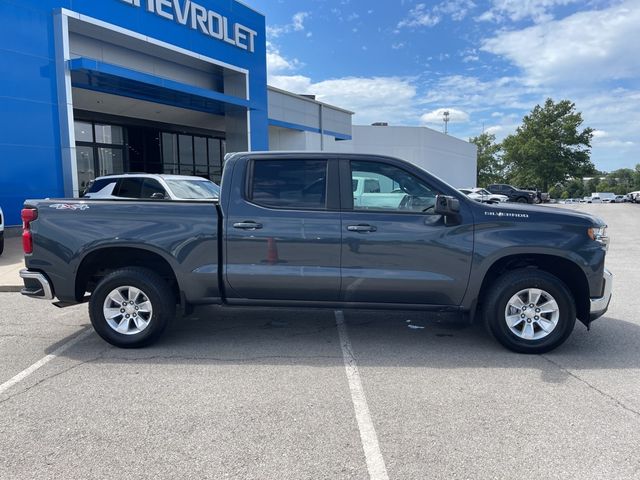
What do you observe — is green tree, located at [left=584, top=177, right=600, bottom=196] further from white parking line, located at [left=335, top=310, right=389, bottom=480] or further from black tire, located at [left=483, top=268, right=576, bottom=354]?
white parking line, located at [left=335, top=310, right=389, bottom=480]

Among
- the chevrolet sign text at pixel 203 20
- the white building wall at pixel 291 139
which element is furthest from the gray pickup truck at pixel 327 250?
the white building wall at pixel 291 139

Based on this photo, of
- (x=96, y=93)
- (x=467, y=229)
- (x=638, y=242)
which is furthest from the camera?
(x=96, y=93)

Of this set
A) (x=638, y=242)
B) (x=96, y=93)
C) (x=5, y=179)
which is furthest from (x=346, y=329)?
(x=96, y=93)

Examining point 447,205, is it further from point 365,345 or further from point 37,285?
point 37,285

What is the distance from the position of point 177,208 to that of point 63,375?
6.00ft

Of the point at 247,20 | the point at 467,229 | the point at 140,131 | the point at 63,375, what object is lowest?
the point at 63,375

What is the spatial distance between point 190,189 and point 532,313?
8319 millimetres

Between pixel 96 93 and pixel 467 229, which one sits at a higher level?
pixel 96 93

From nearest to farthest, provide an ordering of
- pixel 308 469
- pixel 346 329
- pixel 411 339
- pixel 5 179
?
pixel 308 469 → pixel 411 339 → pixel 346 329 → pixel 5 179

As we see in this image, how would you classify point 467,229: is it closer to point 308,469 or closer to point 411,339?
point 411,339

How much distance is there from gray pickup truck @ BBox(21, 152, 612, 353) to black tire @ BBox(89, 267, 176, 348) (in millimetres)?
13

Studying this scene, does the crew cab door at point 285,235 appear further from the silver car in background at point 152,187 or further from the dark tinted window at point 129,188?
the dark tinted window at point 129,188

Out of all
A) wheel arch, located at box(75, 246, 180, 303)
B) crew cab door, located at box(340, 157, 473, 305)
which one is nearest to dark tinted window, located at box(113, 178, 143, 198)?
wheel arch, located at box(75, 246, 180, 303)

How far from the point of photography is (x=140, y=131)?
72.6 ft
